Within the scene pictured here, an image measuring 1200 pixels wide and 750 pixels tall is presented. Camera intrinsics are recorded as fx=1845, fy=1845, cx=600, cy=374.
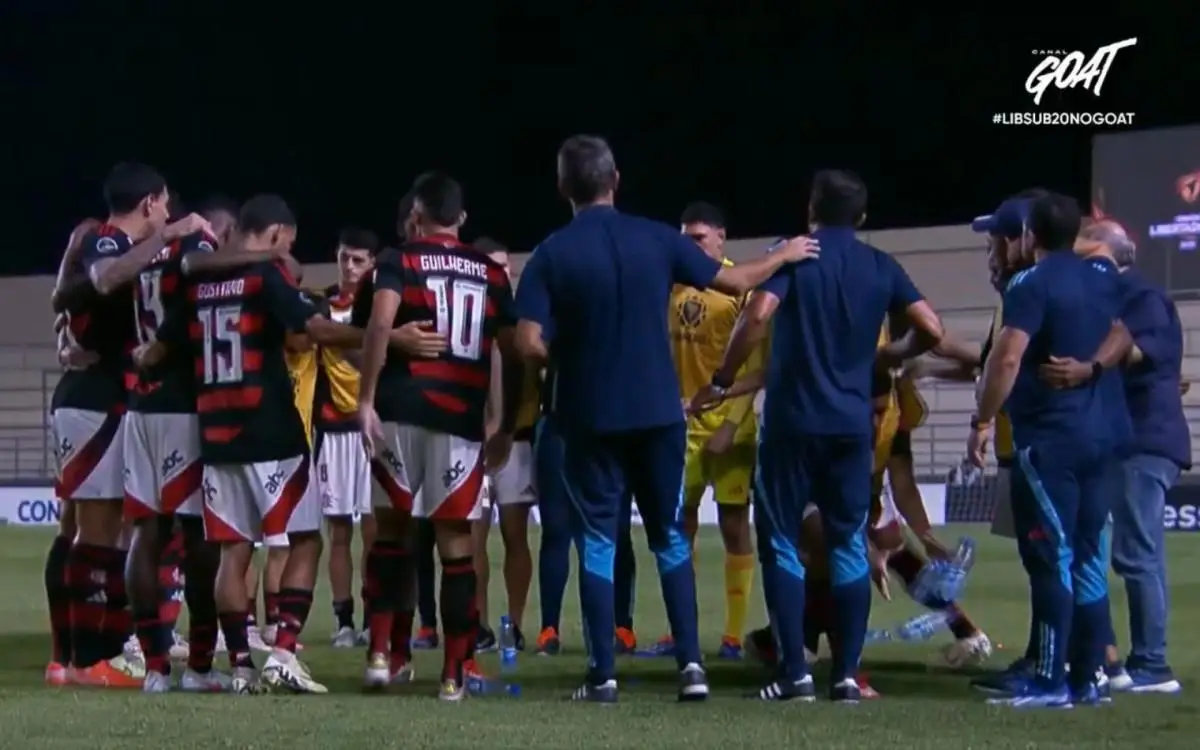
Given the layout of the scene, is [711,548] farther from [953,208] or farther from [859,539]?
[859,539]

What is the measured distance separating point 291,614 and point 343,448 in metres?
3.17

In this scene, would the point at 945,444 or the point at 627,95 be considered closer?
the point at 945,444

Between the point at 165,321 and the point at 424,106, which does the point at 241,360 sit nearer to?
the point at 165,321

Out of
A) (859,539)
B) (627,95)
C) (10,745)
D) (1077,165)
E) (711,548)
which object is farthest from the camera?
(627,95)

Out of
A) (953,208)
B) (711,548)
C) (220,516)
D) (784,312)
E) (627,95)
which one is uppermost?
(627,95)

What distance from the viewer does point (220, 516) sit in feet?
23.9

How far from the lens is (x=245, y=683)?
725cm

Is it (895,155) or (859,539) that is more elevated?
(895,155)

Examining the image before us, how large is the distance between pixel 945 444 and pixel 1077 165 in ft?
13.8

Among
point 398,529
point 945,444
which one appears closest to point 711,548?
point 945,444

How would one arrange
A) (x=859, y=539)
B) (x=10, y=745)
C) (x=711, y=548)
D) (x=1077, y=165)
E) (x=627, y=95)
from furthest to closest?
(x=627, y=95) < (x=1077, y=165) < (x=711, y=548) < (x=859, y=539) < (x=10, y=745)

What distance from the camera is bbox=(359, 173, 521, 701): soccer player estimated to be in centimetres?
712

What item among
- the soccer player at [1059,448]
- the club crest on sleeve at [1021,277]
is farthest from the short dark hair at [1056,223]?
the club crest on sleeve at [1021,277]

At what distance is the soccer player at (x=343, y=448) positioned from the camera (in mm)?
9914
